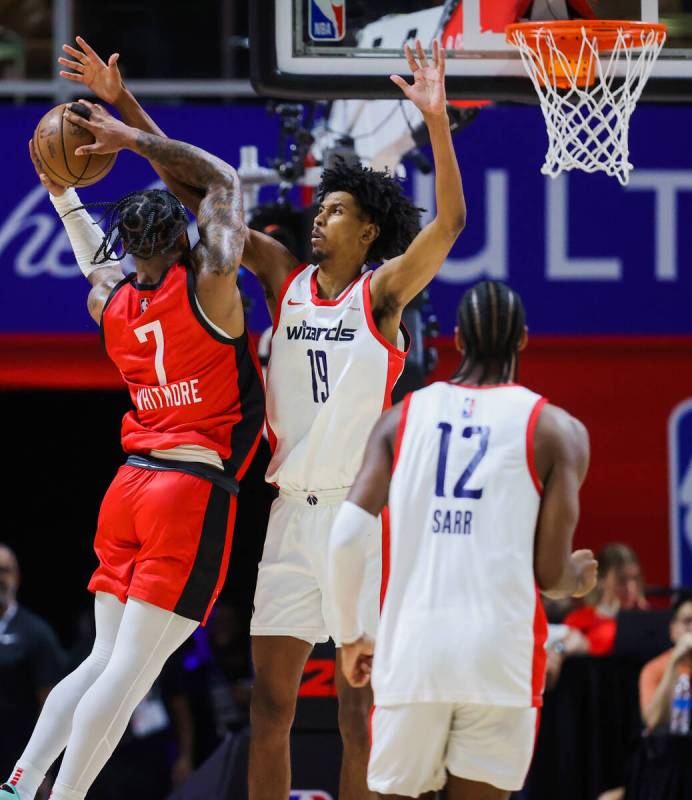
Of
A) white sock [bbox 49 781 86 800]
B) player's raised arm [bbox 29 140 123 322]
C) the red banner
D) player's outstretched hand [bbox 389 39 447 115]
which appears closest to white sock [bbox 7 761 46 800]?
white sock [bbox 49 781 86 800]

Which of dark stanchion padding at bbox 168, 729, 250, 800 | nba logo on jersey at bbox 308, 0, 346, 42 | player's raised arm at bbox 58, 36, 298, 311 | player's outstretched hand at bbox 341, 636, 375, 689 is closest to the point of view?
player's outstretched hand at bbox 341, 636, 375, 689

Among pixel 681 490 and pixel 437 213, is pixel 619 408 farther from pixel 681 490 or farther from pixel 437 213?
pixel 437 213

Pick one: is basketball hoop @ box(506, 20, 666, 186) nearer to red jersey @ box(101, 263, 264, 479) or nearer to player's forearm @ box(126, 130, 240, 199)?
player's forearm @ box(126, 130, 240, 199)

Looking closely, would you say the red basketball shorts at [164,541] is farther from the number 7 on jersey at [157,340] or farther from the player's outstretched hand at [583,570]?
the player's outstretched hand at [583,570]

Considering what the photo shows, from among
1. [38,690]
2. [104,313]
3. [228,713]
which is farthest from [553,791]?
[104,313]

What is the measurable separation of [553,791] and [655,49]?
414 centimetres

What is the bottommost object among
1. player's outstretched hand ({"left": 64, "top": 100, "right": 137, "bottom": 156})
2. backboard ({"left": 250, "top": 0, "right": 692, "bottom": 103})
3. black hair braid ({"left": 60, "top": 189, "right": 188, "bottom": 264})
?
black hair braid ({"left": 60, "top": 189, "right": 188, "bottom": 264})

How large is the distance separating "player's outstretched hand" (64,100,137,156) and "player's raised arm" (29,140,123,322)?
0.25 metres

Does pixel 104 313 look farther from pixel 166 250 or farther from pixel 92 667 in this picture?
pixel 92 667

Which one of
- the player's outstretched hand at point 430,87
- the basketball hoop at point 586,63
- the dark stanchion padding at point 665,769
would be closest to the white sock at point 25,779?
the player's outstretched hand at point 430,87

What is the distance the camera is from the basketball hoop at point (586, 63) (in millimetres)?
6301

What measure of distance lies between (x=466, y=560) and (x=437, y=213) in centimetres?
133

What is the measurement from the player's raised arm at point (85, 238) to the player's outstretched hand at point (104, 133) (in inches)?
9.7

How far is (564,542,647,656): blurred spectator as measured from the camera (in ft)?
29.9
